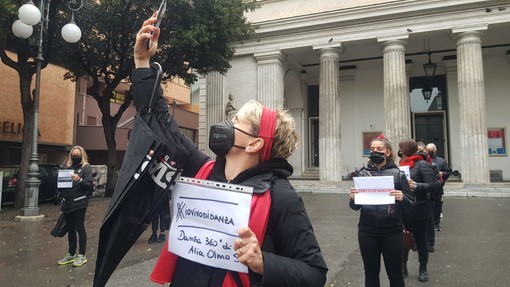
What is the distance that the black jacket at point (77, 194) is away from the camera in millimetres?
6700

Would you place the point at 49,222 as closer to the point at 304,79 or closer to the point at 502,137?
the point at 304,79

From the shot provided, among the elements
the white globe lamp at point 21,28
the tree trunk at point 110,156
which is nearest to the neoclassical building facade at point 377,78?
the tree trunk at point 110,156

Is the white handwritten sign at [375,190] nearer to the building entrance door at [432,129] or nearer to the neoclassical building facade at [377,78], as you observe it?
the neoclassical building facade at [377,78]

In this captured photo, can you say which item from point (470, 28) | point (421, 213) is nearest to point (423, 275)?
point (421, 213)

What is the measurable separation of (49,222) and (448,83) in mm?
23209

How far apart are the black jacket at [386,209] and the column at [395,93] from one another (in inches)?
633

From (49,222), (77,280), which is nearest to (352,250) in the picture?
(77,280)

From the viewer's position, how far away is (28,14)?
10961 millimetres

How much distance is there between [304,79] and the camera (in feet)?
92.0

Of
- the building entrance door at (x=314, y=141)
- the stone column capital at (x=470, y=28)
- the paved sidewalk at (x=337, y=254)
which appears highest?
the stone column capital at (x=470, y=28)

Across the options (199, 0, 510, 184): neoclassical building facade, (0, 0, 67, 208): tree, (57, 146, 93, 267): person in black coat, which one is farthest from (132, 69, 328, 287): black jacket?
(199, 0, 510, 184): neoclassical building facade

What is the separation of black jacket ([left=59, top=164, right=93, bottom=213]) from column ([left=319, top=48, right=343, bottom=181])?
15.8m

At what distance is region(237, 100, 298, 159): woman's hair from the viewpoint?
6.60ft

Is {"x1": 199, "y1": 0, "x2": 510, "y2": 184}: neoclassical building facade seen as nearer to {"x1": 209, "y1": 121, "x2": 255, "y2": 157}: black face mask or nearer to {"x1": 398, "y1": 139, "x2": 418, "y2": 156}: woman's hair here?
{"x1": 398, "y1": 139, "x2": 418, "y2": 156}: woman's hair
